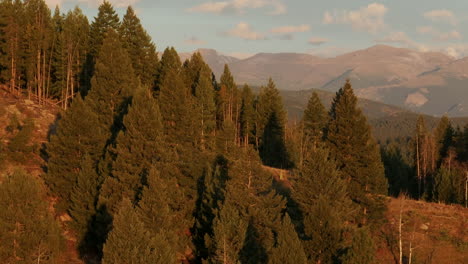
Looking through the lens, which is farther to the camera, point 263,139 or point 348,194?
point 263,139

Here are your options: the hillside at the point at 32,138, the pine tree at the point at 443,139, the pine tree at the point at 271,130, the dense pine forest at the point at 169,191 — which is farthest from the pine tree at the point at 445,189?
the hillside at the point at 32,138

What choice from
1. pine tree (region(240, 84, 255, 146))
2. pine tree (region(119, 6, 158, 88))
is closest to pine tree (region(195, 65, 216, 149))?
pine tree (region(119, 6, 158, 88))

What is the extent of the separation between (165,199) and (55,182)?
39.6 ft

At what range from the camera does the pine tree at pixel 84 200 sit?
38906 mm

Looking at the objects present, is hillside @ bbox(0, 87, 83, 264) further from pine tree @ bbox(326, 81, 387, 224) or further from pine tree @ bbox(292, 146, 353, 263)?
pine tree @ bbox(326, 81, 387, 224)

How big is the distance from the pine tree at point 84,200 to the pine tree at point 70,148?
48.4 inches

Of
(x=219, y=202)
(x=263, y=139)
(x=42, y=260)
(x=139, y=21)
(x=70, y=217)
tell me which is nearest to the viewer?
(x=42, y=260)

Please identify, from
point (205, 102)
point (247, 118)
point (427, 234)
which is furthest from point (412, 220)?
point (247, 118)

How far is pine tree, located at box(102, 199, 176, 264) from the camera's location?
28.0m

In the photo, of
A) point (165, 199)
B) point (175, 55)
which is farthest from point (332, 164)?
point (175, 55)

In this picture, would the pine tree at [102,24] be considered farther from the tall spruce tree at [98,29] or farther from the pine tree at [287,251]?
the pine tree at [287,251]

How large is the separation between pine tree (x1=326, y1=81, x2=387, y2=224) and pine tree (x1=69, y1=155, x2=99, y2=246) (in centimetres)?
2481

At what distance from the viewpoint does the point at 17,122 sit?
4959 centimetres

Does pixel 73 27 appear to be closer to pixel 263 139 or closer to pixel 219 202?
pixel 263 139
